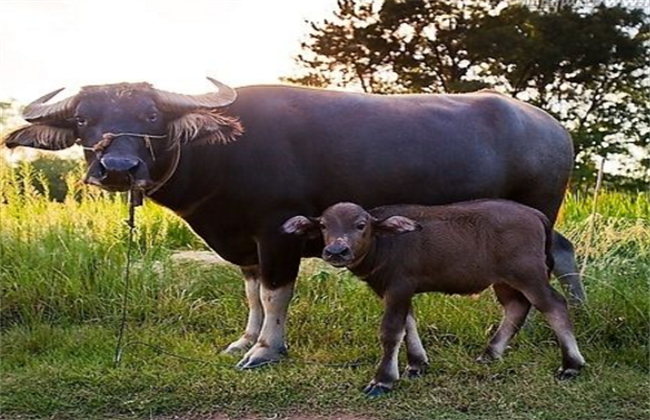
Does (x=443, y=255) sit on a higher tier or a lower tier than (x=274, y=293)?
higher

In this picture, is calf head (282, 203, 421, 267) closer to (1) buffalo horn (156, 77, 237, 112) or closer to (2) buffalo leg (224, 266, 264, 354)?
(1) buffalo horn (156, 77, 237, 112)

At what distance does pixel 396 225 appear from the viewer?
3.94 metres

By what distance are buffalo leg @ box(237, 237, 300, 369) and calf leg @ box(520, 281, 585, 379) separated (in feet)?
3.98

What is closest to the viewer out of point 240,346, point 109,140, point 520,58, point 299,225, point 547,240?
point 109,140

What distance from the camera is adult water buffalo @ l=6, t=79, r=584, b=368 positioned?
163 inches

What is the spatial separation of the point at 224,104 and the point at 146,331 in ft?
6.00

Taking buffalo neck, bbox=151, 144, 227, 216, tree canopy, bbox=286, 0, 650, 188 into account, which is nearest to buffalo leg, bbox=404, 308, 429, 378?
buffalo neck, bbox=151, 144, 227, 216

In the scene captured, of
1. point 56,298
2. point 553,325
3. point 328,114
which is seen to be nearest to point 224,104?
point 328,114

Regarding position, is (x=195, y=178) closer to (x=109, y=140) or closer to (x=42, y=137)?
(x=109, y=140)

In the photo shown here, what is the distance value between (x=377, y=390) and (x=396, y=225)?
81 cm

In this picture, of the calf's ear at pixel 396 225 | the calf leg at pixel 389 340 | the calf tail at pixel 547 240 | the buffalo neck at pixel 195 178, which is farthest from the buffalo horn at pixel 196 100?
the calf tail at pixel 547 240

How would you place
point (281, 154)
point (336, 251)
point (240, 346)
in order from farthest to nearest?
point (240, 346) < point (281, 154) < point (336, 251)

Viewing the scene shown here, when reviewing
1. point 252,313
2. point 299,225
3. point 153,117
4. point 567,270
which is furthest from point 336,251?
point 567,270

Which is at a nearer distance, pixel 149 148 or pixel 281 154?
pixel 149 148
